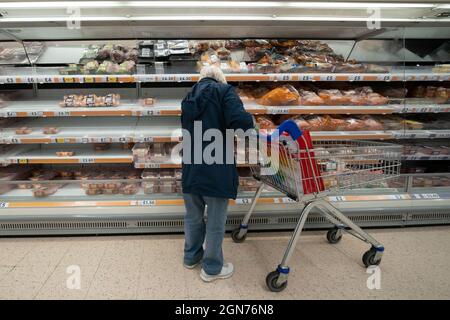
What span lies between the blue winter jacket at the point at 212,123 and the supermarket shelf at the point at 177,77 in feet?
2.40

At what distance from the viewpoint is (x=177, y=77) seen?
9.27 feet

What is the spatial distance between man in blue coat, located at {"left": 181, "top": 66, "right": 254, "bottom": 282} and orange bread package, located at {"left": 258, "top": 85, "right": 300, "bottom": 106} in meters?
0.88

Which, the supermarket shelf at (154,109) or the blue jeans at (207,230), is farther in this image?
the supermarket shelf at (154,109)

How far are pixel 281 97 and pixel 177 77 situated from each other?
3.08 ft

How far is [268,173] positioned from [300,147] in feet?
1.54

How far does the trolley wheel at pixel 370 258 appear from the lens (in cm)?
247

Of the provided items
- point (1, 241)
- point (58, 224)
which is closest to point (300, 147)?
point (58, 224)

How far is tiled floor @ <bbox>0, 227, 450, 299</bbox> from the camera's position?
7.29 ft

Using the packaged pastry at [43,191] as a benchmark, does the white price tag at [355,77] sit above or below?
above

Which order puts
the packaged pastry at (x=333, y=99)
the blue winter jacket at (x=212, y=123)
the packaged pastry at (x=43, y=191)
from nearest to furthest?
the blue winter jacket at (x=212, y=123), the packaged pastry at (x=43, y=191), the packaged pastry at (x=333, y=99)

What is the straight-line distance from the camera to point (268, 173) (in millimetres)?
2492

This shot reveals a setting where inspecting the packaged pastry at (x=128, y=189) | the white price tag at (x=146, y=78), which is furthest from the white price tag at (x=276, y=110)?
the packaged pastry at (x=128, y=189)

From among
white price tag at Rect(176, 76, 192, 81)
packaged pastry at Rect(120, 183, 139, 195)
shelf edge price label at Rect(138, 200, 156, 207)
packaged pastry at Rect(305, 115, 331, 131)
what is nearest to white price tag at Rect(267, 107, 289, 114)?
packaged pastry at Rect(305, 115, 331, 131)

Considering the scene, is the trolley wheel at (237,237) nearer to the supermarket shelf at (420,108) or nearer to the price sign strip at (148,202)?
the price sign strip at (148,202)
